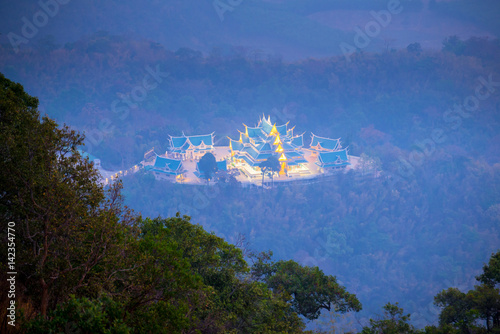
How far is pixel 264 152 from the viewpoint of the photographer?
41469 millimetres

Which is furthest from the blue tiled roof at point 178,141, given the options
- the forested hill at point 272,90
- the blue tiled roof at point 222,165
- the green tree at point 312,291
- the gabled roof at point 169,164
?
the green tree at point 312,291

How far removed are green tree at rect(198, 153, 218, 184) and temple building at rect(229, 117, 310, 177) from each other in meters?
3.43

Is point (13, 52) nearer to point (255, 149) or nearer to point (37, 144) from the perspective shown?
point (255, 149)

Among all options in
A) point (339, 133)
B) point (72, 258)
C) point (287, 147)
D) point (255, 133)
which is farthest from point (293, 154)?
point (72, 258)

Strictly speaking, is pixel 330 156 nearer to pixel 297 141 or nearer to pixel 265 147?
pixel 297 141

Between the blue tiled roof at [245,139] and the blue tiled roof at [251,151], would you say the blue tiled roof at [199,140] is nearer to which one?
the blue tiled roof at [245,139]

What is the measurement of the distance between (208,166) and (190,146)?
5412 mm

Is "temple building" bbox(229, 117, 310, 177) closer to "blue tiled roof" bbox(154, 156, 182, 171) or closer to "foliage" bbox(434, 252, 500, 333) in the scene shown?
"blue tiled roof" bbox(154, 156, 182, 171)

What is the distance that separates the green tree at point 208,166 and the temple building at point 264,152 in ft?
11.3

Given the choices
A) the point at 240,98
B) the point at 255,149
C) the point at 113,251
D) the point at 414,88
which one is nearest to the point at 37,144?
the point at 113,251

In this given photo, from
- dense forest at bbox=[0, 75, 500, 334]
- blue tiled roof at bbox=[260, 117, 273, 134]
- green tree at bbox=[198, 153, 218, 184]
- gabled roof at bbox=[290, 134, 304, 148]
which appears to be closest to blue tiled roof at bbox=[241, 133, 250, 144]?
blue tiled roof at bbox=[260, 117, 273, 134]

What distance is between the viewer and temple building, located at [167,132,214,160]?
45531mm

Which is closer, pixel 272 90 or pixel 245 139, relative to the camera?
pixel 245 139

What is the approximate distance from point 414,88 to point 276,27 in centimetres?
3709
